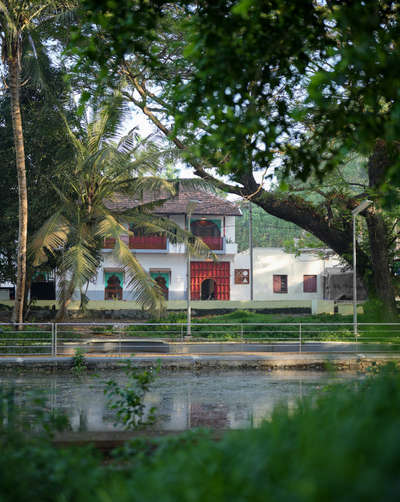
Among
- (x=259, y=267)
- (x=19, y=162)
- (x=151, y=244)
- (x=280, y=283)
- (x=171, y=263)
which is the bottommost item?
(x=280, y=283)

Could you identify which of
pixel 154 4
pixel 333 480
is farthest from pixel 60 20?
pixel 333 480

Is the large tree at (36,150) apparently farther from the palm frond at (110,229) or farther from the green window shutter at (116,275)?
the green window shutter at (116,275)

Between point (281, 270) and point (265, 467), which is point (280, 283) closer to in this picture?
point (281, 270)

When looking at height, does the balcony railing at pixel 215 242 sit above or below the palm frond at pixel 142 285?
above

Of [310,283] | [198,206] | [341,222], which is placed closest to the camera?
[341,222]

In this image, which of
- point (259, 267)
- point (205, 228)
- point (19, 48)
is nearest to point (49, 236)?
point (19, 48)

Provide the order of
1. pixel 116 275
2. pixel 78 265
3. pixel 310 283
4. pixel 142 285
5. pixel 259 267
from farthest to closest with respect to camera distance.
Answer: pixel 310 283 → pixel 259 267 → pixel 116 275 → pixel 142 285 → pixel 78 265

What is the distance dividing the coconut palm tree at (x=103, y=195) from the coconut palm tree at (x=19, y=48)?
1.15 metres

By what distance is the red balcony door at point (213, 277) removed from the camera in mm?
41250

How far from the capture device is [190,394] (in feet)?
41.1

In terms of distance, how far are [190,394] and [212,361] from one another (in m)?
4.36

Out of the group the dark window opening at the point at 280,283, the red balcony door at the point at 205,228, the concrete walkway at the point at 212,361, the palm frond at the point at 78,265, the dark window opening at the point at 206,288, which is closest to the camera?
the concrete walkway at the point at 212,361

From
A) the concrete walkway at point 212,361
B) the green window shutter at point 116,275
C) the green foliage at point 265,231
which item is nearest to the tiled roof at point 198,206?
the green window shutter at point 116,275

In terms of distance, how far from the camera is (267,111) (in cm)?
615
